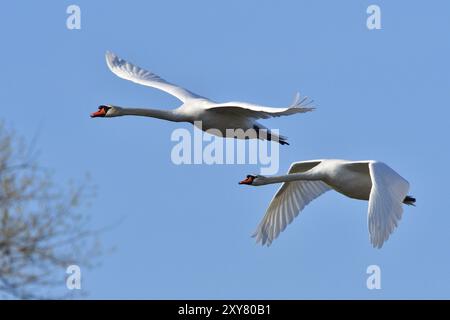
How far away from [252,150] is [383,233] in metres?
5.14

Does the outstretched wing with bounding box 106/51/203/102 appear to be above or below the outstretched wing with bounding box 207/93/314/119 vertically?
above

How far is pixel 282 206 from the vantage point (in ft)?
73.6

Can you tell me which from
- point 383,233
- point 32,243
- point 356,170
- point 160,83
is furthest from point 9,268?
point 160,83

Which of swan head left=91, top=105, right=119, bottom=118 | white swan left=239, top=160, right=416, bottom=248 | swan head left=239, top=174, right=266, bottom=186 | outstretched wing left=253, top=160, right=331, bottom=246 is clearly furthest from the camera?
swan head left=91, top=105, right=119, bottom=118

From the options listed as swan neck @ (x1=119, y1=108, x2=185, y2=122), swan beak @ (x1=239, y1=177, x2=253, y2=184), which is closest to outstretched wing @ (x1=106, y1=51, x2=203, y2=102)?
swan neck @ (x1=119, y1=108, x2=185, y2=122)

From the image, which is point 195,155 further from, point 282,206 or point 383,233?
point 383,233

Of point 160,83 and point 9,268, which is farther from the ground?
point 160,83

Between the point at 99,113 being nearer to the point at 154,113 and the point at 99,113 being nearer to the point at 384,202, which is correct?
the point at 154,113

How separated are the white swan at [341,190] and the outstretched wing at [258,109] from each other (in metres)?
1.27

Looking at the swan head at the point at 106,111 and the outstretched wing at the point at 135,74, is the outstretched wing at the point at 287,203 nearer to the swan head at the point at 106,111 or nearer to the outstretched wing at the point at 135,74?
the outstretched wing at the point at 135,74

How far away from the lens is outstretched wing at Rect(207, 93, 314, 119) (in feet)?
60.8

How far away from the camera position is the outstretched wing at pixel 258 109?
18.5 meters

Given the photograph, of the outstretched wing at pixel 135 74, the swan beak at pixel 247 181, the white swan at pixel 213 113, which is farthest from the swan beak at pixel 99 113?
the swan beak at pixel 247 181

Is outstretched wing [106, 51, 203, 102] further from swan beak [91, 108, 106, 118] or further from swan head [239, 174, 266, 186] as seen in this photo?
swan head [239, 174, 266, 186]
